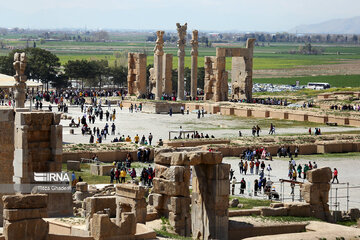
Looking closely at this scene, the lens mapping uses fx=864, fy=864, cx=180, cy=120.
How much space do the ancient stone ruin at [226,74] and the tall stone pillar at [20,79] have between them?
49.6 metres

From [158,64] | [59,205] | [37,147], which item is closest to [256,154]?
[59,205]

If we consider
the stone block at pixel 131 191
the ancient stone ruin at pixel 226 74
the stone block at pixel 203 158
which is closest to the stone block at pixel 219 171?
the stone block at pixel 203 158

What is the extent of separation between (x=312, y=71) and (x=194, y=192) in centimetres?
14852

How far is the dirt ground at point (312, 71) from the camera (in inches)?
6382

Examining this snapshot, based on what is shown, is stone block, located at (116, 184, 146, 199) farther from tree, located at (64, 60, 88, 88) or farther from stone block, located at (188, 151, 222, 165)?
tree, located at (64, 60, 88, 88)

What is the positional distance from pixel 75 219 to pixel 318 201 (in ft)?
32.6

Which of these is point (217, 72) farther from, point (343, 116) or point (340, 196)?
point (340, 196)

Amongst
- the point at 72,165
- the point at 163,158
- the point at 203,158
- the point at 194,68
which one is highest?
the point at 194,68

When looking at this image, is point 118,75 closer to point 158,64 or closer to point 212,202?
point 158,64

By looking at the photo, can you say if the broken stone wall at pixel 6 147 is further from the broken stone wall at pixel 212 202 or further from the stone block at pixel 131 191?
the broken stone wall at pixel 212 202

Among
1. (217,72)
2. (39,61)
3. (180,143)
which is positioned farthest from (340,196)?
(39,61)

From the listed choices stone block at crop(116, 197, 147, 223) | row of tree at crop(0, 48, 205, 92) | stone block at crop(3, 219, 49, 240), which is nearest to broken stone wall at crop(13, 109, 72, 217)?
stone block at crop(116, 197, 147, 223)

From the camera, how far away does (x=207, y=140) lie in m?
48.3

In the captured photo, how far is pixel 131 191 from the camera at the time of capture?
23922 mm
